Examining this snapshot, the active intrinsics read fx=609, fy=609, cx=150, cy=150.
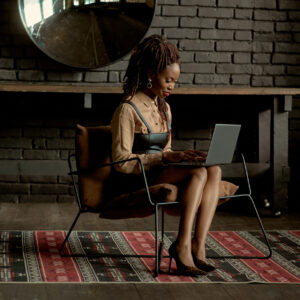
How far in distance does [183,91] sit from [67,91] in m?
0.75

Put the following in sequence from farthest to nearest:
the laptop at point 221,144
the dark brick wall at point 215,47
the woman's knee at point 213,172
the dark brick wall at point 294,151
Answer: the dark brick wall at point 294,151, the dark brick wall at point 215,47, the woman's knee at point 213,172, the laptop at point 221,144

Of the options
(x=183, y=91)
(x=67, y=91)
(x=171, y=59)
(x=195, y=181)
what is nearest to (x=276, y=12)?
(x=183, y=91)

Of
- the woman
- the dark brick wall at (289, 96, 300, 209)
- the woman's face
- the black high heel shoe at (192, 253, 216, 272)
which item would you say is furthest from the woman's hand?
the dark brick wall at (289, 96, 300, 209)

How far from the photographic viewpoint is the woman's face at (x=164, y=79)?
2.81 meters

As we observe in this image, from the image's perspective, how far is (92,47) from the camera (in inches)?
172

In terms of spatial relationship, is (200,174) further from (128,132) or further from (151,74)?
(151,74)

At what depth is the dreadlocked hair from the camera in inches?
111

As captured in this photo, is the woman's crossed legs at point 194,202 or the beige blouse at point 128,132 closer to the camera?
the woman's crossed legs at point 194,202

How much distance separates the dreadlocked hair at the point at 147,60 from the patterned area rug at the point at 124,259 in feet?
2.59

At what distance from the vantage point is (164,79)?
2820mm

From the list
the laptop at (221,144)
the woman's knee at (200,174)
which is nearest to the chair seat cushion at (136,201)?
the woman's knee at (200,174)

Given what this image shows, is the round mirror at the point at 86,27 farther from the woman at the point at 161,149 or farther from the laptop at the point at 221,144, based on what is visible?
the laptop at the point at 221,144

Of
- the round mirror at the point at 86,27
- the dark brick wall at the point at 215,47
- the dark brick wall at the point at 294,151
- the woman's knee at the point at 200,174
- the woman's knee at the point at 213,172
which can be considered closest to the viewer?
the woman's knee at the point at 200,174

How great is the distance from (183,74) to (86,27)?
2.62ft
